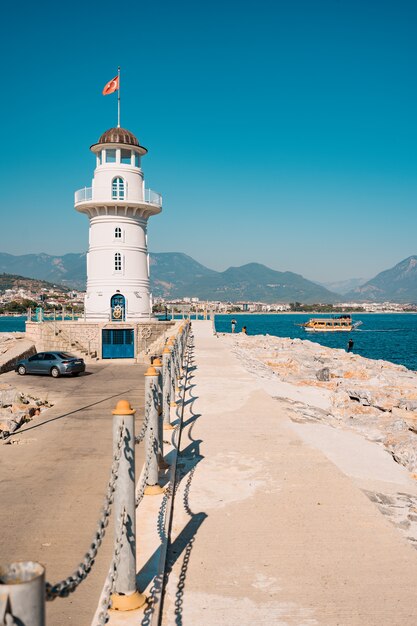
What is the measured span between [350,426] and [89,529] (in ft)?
25.5

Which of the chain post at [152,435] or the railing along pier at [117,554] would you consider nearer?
the railing along pier at [117,554]

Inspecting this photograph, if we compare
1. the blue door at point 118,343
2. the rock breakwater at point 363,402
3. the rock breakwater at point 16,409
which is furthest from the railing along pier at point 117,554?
the blue door at point 118,343

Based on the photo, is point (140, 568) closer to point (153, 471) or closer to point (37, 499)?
point (153, 471)

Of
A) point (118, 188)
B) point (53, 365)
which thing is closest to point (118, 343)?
point (118, 188)

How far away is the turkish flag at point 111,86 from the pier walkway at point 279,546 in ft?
101

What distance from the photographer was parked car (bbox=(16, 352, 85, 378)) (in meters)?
23.1

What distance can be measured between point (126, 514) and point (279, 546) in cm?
195

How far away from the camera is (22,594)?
210 cm

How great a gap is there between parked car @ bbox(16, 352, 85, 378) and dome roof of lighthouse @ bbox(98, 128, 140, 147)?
1451cm

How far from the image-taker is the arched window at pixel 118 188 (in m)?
32.3

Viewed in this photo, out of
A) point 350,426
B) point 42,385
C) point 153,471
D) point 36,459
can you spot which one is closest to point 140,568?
point 153,471

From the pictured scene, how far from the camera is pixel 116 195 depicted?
32375mm

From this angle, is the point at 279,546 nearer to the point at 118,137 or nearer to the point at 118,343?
the point at 118,343

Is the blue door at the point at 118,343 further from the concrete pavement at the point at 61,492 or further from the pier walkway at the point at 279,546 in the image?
the pier walkway at the point at 279,546
